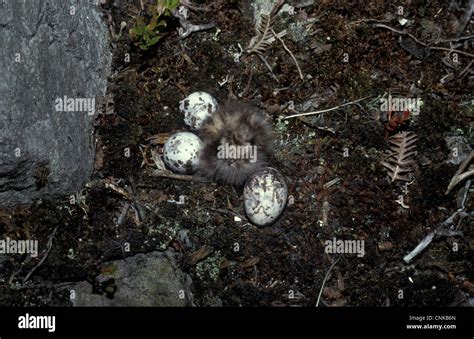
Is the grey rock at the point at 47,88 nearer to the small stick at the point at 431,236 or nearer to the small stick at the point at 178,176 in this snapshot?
the small stick at the point at 178,176

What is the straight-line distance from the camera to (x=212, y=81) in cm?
619

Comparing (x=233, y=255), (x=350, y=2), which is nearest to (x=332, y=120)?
(x=350, y=2)

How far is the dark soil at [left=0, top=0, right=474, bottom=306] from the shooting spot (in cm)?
587

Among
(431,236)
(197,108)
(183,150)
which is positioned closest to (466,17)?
(431,236)

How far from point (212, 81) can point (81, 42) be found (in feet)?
4.42

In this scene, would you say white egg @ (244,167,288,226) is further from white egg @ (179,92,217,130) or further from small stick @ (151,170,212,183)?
white egg @ (179,92,217,130)

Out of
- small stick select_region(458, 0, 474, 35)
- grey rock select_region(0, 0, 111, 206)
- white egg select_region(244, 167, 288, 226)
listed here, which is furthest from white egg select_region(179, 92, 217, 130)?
small stick select_region(458, 0, 474, 35)

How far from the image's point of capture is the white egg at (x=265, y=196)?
5677mm

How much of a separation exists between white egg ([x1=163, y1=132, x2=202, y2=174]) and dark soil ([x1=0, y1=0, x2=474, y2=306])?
0.29 metres

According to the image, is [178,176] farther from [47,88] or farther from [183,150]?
[47,88]

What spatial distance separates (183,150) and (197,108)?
1.50 ft

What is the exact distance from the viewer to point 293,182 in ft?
19.9

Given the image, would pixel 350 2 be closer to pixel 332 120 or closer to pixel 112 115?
pixel 332 120

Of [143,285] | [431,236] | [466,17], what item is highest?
[466,17]
